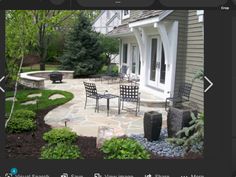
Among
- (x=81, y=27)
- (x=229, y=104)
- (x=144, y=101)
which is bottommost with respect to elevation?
(x=144, y=101)

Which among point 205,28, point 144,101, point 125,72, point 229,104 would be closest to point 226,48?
point 205,28

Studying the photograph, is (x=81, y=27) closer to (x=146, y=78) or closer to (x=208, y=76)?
(x=146, y=78)

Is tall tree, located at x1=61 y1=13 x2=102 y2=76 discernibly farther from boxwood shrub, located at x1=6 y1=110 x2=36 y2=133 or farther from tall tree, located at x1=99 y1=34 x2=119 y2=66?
boxwood shrub, located at x1=6 y1=110 x2=36 y2=133

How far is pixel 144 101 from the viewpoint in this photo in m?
7.52

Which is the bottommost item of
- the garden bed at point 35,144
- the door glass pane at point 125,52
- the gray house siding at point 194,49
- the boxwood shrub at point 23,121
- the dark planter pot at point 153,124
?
the dark planter pot at point 153,124

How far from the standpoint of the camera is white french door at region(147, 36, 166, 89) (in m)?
8.49

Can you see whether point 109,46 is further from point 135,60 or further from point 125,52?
point 135,60

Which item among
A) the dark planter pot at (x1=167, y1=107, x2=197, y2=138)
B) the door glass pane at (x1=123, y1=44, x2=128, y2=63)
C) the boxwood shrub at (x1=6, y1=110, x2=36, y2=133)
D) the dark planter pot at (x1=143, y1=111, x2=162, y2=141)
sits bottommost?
the dark planter pot at (x1=143, y1=111, x2=162, y2=141)

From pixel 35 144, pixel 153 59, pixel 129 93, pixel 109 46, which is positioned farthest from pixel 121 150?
pixel 109 46

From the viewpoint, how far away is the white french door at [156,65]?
27.8ft

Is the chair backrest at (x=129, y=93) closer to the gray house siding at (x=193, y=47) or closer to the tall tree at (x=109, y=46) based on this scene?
the gray house siding at (x=193, y=47)

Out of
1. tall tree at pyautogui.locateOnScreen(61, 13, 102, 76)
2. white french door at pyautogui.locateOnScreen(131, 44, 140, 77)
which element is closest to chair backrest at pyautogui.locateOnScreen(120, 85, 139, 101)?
white french door at pyautogui.locateOnScreen(131, 44, 140, 77)

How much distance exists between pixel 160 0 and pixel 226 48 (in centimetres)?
33

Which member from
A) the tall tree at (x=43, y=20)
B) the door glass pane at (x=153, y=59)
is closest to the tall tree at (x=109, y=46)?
the door glass pane at (x=153, y=59)
